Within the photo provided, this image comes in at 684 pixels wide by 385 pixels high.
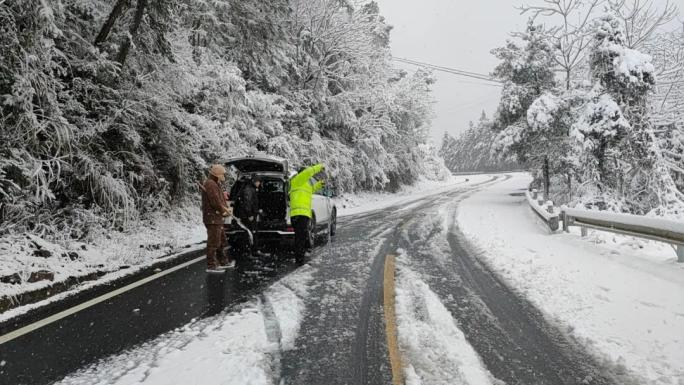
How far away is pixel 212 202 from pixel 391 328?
4.19m

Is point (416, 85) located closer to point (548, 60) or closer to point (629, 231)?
point (548, 60)

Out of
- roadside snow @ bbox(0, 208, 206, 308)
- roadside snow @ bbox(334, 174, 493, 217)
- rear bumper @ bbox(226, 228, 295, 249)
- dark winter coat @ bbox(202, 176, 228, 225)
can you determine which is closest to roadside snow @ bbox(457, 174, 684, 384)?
rear bumper @ bbox(226, 228, 295, 249)

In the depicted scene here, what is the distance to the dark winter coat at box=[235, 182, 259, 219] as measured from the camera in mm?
8406

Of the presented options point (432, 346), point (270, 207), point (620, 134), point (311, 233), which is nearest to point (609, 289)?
point (432, 346)

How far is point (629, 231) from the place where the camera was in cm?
856

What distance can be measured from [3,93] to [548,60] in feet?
84.1

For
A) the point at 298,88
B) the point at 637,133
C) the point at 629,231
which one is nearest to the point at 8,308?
the point at 629,231

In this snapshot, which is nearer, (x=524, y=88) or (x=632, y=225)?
(x=632, y=225)

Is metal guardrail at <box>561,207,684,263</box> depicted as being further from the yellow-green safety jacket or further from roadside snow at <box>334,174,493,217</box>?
roadside snow at <box>334,174,493,217</box>

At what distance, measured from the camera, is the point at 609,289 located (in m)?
6.21

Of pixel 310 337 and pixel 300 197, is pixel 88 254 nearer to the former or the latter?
pixel 300 197

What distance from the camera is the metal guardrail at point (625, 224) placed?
23.3 feet

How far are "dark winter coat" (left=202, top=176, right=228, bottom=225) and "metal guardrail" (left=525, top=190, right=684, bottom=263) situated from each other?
747cm

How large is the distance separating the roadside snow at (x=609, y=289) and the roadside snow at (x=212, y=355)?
3168 millimetres
